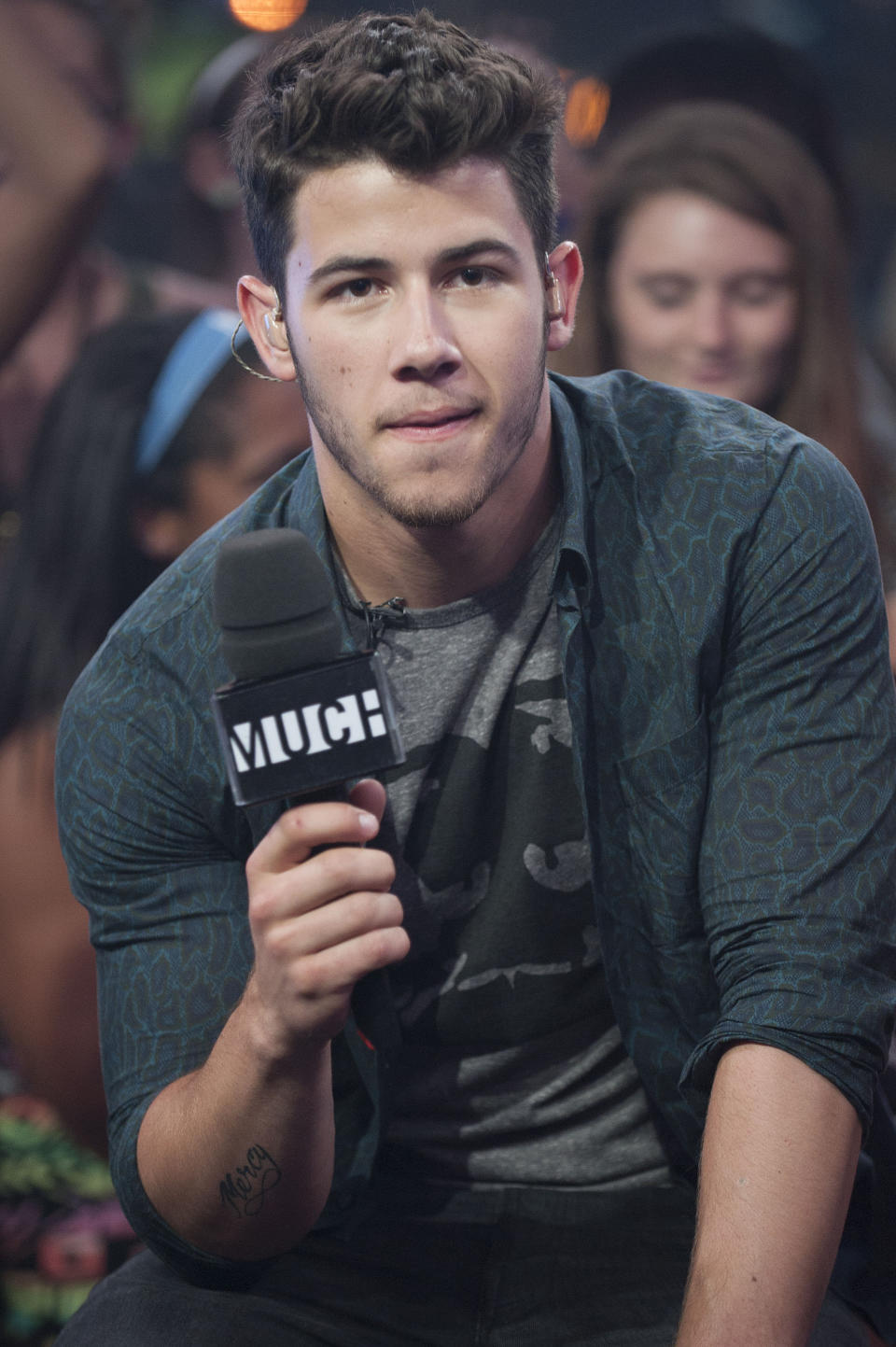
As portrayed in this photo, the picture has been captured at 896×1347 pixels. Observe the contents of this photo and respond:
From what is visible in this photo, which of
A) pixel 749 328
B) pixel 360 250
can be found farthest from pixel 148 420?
pixel 360 250


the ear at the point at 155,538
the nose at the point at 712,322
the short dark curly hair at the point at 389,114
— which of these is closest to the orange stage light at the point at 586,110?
the nose at the point at 712,322

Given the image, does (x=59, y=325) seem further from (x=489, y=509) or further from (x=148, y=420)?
(x=489, y=509)

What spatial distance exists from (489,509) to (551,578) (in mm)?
117

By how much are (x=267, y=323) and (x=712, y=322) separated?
1.71 metres

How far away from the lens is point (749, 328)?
10.4 feet

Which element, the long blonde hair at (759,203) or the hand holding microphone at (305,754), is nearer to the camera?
the hand holding microphone at (305,754)

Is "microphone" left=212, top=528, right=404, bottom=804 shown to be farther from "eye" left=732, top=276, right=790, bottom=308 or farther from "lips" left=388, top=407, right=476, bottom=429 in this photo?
"eye" left=732, top=276, right=790, bottom=308

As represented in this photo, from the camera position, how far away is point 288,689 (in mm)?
1071

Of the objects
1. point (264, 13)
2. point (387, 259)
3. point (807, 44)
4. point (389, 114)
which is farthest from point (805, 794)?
point (807, 44)

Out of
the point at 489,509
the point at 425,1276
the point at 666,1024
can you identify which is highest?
the point at 489,509

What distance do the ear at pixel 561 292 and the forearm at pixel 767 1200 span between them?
908 mm

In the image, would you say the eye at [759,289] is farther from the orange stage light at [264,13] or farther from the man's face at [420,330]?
the man's face at [420,330]

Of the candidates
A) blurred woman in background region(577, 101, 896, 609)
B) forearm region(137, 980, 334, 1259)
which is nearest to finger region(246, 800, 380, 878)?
forearm region(137, 980, 334, 1259)

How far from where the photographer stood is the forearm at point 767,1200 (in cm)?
123
